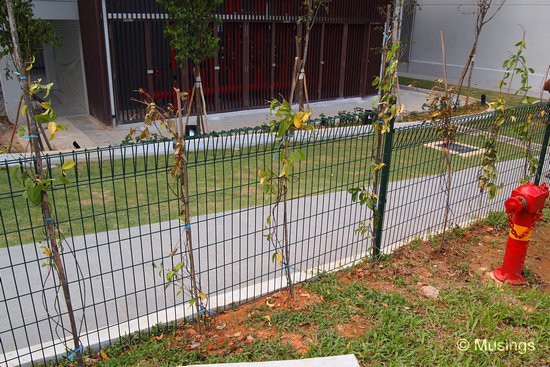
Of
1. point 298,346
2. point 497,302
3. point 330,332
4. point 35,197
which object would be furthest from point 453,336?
point 35,197

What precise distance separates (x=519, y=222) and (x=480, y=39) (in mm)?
19390

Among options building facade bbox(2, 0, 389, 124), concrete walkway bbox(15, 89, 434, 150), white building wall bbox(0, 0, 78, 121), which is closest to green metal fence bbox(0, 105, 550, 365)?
concrete walkway bbox(15, 89, 434, 150)

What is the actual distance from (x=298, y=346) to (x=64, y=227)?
3.58m

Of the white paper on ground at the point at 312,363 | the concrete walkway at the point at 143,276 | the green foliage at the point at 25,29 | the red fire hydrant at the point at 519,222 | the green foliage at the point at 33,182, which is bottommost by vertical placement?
the concrete walkway at the point at 143,276

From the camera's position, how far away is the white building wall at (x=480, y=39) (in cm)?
1905

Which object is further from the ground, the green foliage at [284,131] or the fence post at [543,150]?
the green foliage at [284,131]

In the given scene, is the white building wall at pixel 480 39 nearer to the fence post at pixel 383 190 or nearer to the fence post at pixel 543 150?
the fence post at pixel 543 150

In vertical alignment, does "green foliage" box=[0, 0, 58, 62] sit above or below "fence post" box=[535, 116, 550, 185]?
above

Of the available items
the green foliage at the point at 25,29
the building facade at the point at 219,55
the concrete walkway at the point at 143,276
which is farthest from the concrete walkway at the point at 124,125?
the concrete walkway at the point at 143,276

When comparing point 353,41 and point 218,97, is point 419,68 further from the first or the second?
point 218,97

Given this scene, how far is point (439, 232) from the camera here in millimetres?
5500

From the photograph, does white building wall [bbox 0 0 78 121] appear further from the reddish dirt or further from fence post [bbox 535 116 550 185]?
fence post [bbox 535 116 550 185]

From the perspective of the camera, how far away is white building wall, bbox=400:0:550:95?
19.0 meters

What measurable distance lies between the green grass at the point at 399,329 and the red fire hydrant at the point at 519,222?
21 cm
